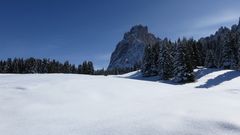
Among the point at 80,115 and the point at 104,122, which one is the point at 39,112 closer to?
the point at 80,115

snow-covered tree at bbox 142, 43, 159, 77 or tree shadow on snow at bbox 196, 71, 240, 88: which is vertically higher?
snow-covered tree at bbox 142, 43, 159, 77

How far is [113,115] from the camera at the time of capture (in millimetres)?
6547

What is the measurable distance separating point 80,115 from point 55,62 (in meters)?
110

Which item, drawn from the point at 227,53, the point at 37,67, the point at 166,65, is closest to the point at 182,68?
the point at 166,65

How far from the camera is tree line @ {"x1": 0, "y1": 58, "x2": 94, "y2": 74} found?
97688 millimetres

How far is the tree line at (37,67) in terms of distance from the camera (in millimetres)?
97688

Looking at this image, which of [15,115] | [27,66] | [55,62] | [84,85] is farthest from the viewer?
[55,62]

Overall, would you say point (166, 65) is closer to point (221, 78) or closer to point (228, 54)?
point (221, 78)

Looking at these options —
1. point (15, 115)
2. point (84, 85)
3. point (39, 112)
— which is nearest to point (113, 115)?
point (39, 112)

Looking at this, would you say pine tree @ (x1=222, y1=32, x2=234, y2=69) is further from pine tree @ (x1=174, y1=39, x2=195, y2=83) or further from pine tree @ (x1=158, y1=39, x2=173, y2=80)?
pine tree @ (x1=174, y1=39, x2=195, y2=83)

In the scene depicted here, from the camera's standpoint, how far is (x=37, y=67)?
9975cm

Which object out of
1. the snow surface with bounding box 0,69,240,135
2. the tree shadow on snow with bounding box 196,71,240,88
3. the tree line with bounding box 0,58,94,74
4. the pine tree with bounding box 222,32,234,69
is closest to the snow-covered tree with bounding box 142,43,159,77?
the pine tree with bounding box 222,32,234,69

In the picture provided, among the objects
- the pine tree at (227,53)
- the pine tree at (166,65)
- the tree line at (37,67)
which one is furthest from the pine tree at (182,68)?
the tree line at (37,67)

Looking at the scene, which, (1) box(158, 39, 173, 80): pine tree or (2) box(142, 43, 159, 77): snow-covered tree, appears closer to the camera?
(1) box(158, 39, 173, 80): pine tree
